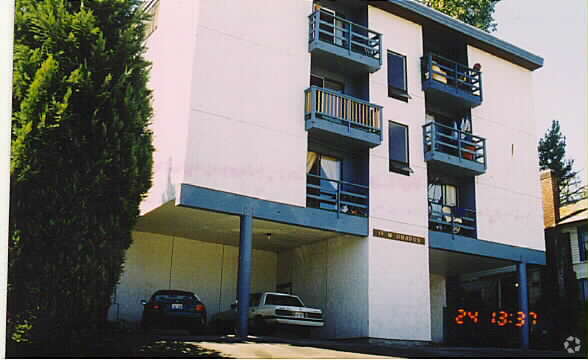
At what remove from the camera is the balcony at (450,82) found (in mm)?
21641

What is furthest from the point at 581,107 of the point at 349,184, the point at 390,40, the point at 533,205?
the point at 533,205

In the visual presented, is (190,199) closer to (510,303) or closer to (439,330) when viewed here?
(439,330)

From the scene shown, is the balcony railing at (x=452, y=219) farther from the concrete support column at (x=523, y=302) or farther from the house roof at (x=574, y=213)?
the house roof at (x=574, y=213)

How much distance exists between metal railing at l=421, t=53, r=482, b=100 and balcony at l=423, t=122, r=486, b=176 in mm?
1615

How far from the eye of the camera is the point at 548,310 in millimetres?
23438

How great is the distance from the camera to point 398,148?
2062 cm

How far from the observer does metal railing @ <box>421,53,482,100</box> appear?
21.7m

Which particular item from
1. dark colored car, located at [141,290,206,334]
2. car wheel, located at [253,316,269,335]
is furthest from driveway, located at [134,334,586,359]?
dark colored car, located at [141,290,206,334]

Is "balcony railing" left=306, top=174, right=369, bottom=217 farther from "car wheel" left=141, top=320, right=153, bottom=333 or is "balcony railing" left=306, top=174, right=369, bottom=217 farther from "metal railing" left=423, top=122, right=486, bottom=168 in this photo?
"car wheel" left=141, top=320, right=153, bottom=333

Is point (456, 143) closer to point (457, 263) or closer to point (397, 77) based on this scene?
point (397, 77)

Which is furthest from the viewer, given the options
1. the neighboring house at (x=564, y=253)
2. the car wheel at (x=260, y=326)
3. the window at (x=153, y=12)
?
the neighboring house at (x=564, y=253)

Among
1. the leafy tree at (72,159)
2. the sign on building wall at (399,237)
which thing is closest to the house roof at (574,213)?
the sign on building wall at (399,237)

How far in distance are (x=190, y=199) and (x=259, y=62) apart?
Answer: 14.3ft

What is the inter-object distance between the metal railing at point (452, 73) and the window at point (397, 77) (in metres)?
0.84
